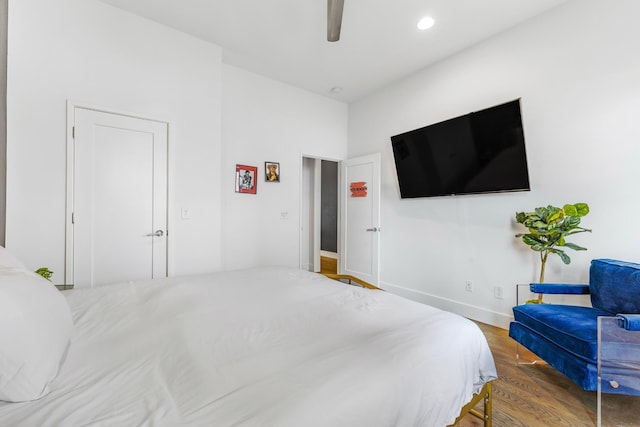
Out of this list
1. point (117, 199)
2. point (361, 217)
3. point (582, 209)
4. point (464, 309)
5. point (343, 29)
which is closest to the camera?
point (582, 209)

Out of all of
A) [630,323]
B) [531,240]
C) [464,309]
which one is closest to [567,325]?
[630,323]

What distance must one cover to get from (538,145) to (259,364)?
121 inches

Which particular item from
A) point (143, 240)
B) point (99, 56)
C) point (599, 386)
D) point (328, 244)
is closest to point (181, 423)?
point (599, 386)

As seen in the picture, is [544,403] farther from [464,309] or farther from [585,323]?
[464,309]

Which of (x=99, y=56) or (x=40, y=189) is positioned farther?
(x=99, y=56)

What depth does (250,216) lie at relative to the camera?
375 centimetres

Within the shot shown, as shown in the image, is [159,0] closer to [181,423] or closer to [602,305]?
[181,423]

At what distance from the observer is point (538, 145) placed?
265 cm

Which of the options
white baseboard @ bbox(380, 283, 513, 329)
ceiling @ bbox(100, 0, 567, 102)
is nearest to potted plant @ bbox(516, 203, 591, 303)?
white baseboard @ bbox(380, 283, 513, 329)

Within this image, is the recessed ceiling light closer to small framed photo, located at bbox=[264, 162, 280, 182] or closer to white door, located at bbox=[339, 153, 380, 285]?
white door, located at bbox=[339, 153, 380, 285]

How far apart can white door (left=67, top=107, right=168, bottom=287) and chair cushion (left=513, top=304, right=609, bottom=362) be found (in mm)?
3211

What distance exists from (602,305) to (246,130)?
3824mm

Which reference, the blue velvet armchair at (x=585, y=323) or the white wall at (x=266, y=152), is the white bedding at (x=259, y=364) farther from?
the white wall at (x=266, y=152)

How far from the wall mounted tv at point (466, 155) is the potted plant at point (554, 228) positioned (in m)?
0.36
